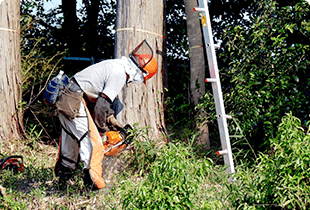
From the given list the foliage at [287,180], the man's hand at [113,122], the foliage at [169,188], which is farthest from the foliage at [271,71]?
the foliage at [169,188]

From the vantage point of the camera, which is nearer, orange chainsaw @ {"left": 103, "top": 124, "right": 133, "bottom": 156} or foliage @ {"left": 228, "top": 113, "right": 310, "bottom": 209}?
foliage @ {"left": 228, "top": 113, "right": 310, "bottom": 209}

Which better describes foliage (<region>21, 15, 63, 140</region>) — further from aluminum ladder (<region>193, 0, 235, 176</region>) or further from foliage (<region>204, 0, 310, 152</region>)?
foliage (<region>204, 0, 310, 152</region>)

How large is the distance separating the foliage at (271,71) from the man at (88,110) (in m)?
1.42

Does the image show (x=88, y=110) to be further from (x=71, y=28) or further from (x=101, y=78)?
(x=71, y=28)

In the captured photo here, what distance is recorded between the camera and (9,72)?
5.56 metres

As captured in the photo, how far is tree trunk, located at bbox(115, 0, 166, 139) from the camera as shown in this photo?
4719 mm

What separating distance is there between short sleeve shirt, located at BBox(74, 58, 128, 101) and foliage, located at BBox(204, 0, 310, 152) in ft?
5.13

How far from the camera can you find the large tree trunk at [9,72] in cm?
547

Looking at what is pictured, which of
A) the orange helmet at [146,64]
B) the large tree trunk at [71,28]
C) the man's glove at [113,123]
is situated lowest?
the man's glove at [113,123]

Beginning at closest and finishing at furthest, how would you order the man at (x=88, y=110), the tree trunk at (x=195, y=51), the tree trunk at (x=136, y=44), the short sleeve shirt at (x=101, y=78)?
the man at (x=88, y=110) → the short sleeve shirt at (x=101, y=78) → the tree trunk at (x=136, y=44) → the tree trunk at (x=195, y=51)

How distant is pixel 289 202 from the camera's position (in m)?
2.23

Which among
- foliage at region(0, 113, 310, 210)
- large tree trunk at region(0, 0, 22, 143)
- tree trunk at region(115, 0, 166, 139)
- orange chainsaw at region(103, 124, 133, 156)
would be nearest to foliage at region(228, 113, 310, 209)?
foliage at region(0, 113, 310, 210)

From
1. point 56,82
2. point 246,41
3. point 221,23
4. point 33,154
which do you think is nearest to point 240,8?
point 221,23

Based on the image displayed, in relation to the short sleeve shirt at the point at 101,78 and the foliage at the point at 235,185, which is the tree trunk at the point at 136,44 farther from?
the foliage at the point at 235,185
